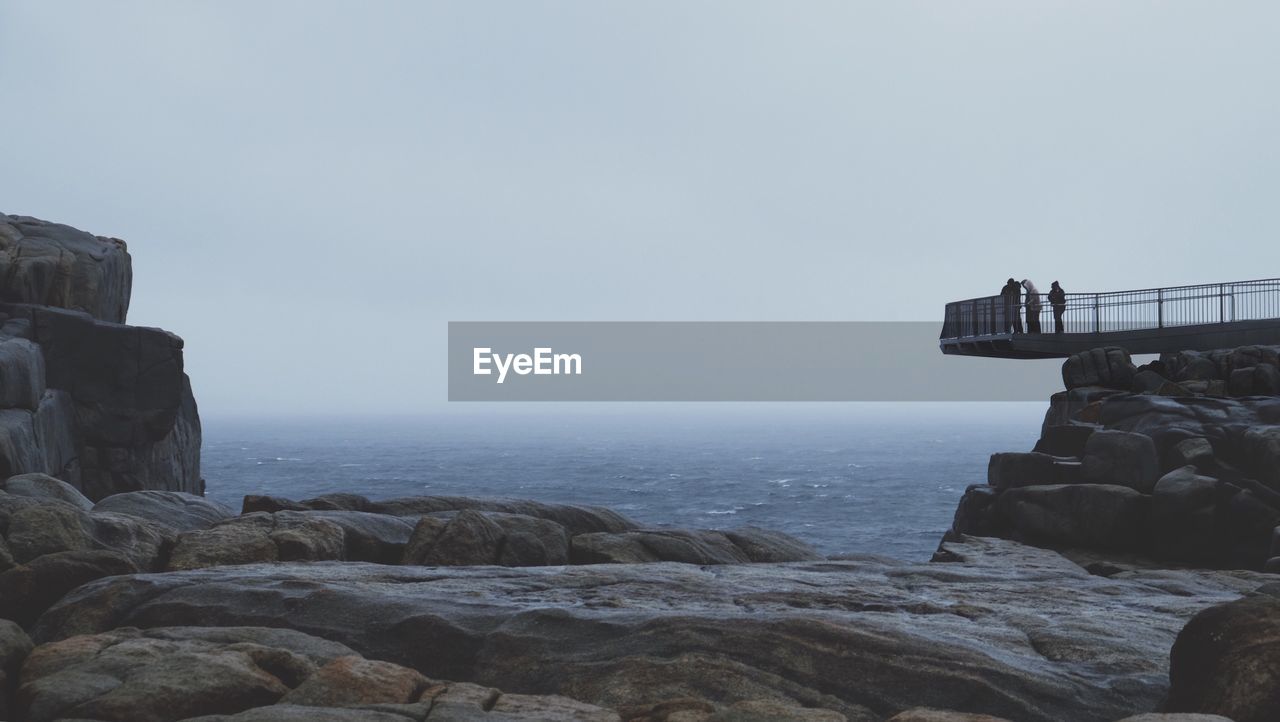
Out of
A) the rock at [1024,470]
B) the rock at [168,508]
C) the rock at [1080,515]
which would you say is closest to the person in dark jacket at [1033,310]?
the rock at [1024,470]

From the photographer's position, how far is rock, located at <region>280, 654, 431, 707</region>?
7969mm

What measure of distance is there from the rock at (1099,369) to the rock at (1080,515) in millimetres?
9561

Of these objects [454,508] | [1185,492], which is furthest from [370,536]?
[1185,492]

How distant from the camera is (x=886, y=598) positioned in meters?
12.6

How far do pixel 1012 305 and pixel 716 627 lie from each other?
30.7m

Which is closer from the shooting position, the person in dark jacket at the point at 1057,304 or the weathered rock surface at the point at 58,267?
the weathered rock surface at the point at 58,267

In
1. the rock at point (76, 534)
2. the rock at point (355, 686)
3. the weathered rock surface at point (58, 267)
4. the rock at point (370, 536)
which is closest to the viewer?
the rock at point (355, 686)

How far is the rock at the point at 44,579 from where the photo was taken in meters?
11.7

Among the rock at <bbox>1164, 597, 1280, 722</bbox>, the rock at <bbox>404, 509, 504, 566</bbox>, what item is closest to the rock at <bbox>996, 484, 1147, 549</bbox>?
the rock at <bbox>404, 509, 504, 566</bbox>

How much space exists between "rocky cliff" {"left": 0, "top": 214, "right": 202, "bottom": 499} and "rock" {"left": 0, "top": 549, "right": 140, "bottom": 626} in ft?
66.6

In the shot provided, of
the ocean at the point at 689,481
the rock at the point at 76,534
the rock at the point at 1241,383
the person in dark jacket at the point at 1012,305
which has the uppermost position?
the person in dark jacket at the point at 1012,305

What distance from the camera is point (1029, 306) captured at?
36594 mm

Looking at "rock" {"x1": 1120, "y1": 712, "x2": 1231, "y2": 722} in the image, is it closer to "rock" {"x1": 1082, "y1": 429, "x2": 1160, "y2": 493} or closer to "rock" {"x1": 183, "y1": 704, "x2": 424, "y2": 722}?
"rock" {"x1": 183, "y1": 704, "x2": 424, "y2": 722}

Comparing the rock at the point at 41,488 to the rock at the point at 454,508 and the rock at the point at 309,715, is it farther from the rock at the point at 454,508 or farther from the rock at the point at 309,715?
the rock at the point at 309,715
